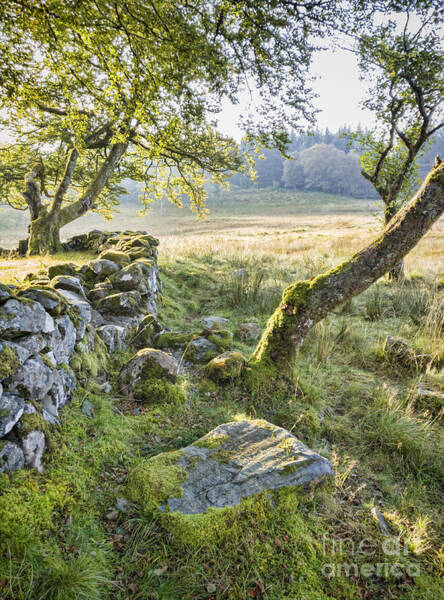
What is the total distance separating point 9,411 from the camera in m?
2.12

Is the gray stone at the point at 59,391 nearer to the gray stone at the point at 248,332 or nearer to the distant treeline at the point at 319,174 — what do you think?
the gray stone at the point at 248,332

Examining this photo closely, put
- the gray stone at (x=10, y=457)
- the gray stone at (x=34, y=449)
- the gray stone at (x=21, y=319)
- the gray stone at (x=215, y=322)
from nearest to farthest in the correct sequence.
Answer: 1. the gray stone at (x=10, y=457)
2. the gray stone at (x=34, y=449)
3. the gray stone at (x=21, y=319)
4. the gray stone at (x=215, y=322)

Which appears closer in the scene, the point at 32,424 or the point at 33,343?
the point at 32,424

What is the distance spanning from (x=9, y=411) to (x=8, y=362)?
39cm

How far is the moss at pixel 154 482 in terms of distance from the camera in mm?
2271

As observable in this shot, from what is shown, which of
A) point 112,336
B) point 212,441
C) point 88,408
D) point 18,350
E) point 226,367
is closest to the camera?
point 18,350

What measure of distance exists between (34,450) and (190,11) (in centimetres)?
691

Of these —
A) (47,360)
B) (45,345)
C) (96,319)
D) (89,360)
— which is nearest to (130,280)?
(96,319)

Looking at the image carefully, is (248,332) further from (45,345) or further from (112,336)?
(45,345)

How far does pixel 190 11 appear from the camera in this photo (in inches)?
196

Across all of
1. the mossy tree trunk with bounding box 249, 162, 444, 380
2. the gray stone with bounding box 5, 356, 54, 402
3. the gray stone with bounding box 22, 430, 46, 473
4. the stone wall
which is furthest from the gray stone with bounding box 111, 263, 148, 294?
the gray stone with bounding box 22, 430, 46, 473

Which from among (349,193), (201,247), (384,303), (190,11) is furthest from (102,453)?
(349,193)

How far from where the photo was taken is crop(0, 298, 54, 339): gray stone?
252 centimetres

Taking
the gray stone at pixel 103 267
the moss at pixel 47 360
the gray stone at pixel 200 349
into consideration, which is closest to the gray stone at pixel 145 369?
the gray stone at pixel 200 349
